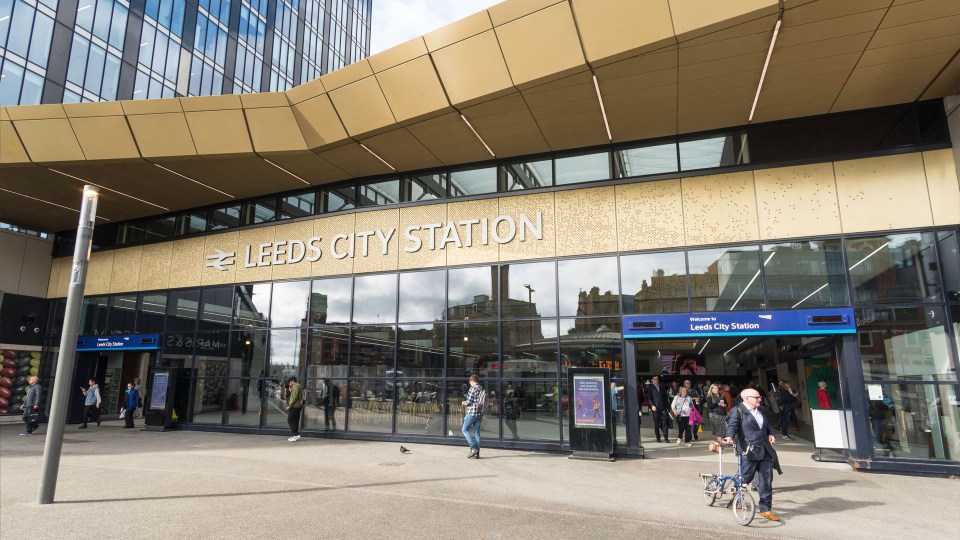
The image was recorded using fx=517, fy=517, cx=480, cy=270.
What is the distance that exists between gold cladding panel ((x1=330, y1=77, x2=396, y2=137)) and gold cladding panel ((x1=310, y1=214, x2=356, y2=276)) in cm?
355

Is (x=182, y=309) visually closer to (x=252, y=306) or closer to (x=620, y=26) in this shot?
(x=252, y=306)

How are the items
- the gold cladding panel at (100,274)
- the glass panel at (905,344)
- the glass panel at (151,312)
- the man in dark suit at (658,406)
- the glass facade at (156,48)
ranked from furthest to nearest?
the glass facade at (156,48) < the gold cladding panel at (100,274) < the glass panel at (151,312) < the man in dark suit at (658,406) < the glass panel at (905,344)

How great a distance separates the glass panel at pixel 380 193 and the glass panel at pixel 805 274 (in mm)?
9689

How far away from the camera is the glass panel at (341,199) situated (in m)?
15.6

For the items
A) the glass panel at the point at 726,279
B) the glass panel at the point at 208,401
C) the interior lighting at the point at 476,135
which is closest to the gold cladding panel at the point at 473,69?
the interior lighting at the point at 476,135

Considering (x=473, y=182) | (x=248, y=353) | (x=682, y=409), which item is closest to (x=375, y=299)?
(x=473, y=182)

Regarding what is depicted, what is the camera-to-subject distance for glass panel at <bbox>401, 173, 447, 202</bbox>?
1455 cm

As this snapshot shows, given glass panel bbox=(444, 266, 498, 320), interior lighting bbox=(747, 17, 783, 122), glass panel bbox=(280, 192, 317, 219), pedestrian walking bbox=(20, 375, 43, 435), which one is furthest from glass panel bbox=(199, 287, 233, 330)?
interior lighting bbox=(747, 17, 783, 122)

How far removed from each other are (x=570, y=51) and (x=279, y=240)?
425 inches

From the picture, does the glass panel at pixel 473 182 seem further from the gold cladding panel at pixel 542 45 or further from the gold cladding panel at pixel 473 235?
the gold cladding panel at pixel 542 45

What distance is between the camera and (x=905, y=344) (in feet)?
33.7

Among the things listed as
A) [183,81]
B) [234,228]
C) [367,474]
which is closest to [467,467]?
[367,474]

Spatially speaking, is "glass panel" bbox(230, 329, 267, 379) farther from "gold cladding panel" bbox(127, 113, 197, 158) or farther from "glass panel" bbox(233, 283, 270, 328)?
"gold cladding panel" bbox(127, 113, 197, 158)

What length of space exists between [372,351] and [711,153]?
10.0m
